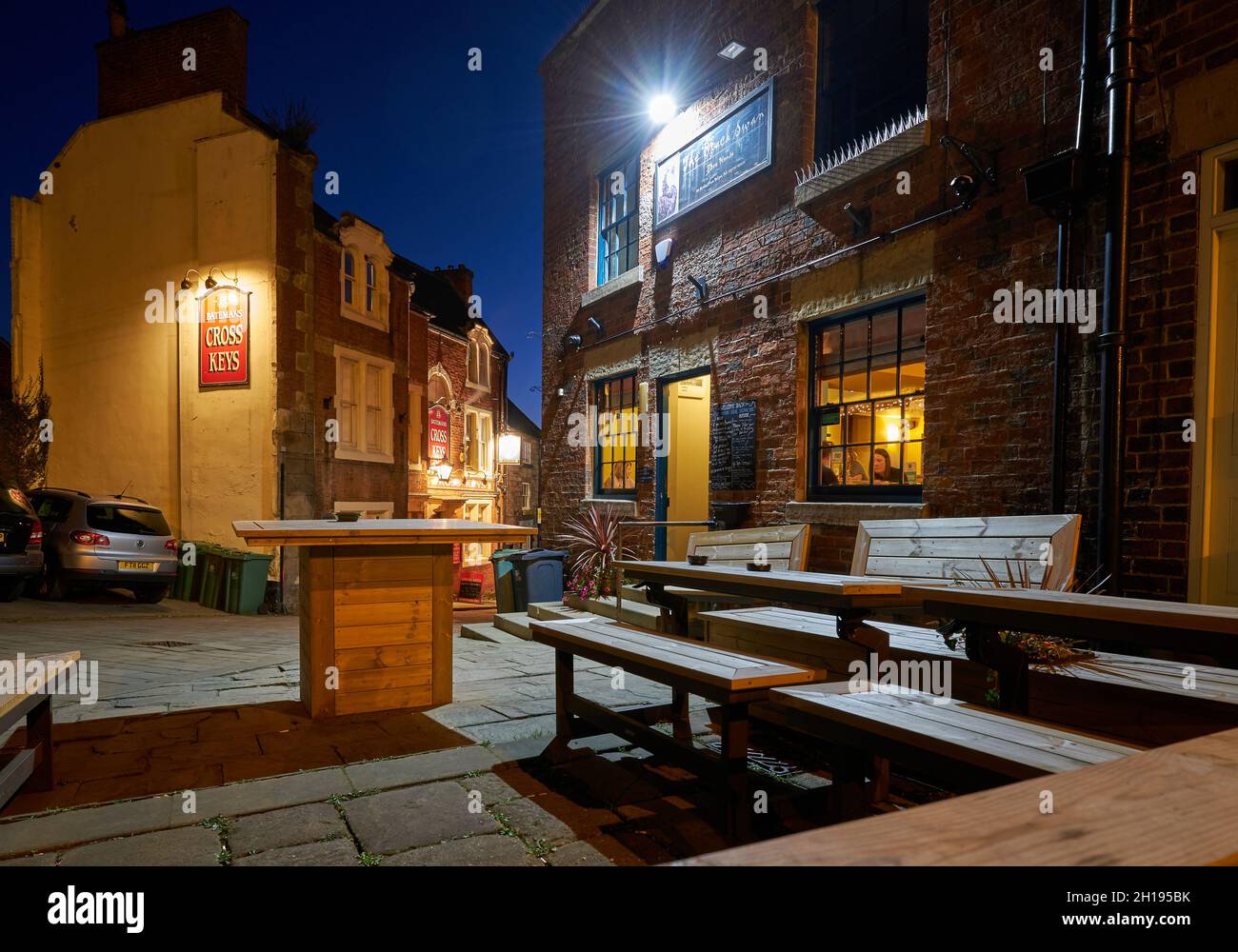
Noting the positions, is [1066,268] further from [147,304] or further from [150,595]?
[147,304]

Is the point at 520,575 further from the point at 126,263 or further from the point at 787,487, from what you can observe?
the point at 126,263

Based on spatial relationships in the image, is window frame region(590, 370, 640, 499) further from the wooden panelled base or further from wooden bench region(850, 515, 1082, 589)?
the wooden panelled base

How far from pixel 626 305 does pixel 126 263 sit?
9943 mm

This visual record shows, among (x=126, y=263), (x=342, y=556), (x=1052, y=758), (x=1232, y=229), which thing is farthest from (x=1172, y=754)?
(x=126, y=263)

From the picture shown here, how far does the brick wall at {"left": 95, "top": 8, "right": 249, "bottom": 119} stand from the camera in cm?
1229

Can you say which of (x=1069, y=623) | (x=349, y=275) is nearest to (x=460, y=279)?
(x=349, y=275)

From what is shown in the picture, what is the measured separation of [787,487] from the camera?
677cm

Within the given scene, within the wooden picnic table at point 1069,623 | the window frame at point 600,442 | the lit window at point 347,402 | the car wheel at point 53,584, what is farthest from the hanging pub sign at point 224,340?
the wooden picnic table at point 1069,623

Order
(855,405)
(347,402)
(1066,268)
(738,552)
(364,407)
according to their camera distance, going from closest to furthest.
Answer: (1066,268), (738,552), (855,405), (347,402), (364,407)

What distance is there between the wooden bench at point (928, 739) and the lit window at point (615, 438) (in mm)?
6783

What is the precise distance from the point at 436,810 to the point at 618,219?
28.6ft

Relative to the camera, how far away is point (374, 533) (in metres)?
3.76

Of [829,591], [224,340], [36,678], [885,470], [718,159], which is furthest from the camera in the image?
[224,340]

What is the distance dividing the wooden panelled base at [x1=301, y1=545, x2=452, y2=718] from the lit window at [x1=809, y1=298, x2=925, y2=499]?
390cm
